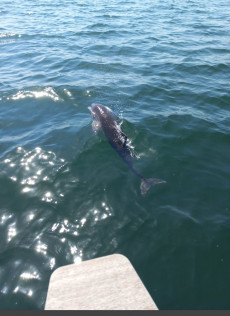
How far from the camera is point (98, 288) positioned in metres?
4.27

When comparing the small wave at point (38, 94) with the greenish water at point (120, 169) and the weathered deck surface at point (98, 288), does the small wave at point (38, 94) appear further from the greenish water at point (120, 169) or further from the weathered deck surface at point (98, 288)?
the weathered deck surface at point (98, 288)

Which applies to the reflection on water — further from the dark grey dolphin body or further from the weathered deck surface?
the dark grey dolphin body

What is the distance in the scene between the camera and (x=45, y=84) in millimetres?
13219

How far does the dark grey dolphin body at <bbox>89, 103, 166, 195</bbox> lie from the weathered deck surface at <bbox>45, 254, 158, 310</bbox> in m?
2.74

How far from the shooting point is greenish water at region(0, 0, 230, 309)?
5.45 meters

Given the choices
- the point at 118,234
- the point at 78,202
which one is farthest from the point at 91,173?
the point at 118,234

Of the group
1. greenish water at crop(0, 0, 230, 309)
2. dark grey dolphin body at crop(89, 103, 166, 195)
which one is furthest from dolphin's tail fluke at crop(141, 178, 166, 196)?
greenish water at crop(0, 0, 230, 309)

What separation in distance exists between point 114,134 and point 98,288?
18.5 ft

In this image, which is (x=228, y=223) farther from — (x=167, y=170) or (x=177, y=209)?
(x=167, y=170)

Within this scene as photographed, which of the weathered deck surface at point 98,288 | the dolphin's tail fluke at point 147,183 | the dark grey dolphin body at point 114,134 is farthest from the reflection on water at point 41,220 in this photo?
the dark grey dolphin body at point 114,134

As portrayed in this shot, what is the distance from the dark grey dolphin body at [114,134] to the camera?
7.35m

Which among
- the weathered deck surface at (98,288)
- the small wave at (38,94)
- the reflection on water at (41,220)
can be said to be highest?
the small wave at (38,94)

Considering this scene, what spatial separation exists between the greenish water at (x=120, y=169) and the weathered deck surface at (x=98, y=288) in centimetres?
72

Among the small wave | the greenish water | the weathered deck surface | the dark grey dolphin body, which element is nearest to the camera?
the weathered deck surface
